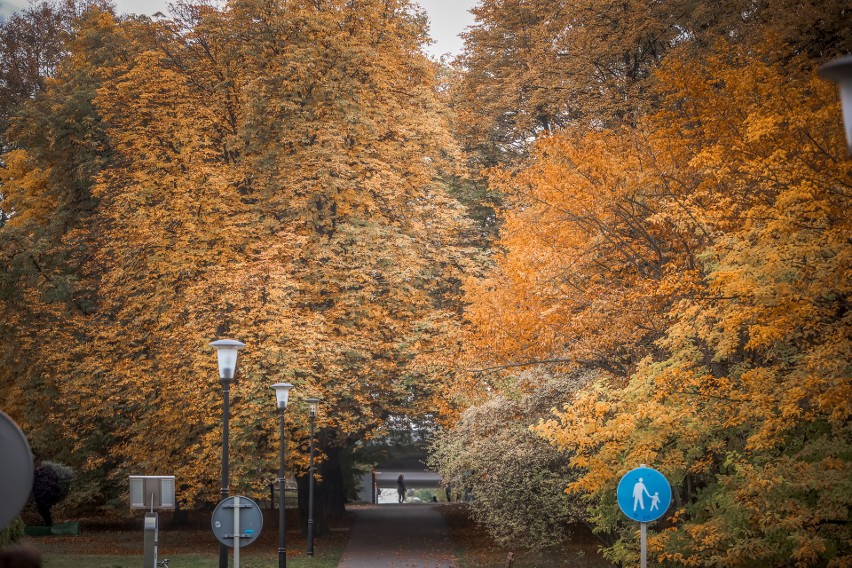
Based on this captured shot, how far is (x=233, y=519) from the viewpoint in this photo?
42.5ft

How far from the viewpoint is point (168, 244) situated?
2653 centimetres

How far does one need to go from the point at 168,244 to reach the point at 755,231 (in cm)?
1804

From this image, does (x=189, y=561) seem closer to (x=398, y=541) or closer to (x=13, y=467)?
(x=398, y=541)

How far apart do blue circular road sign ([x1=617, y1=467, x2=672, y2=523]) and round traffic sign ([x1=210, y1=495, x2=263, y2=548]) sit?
5.18 meters

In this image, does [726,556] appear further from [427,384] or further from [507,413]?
[427,384]

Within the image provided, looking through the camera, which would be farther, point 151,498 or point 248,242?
point 248,242

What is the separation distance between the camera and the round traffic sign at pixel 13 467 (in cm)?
428

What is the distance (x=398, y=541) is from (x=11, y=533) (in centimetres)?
1500

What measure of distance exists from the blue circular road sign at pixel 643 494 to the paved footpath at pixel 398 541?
1334 centimetres

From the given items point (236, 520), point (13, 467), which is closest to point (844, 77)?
point (13, 467)

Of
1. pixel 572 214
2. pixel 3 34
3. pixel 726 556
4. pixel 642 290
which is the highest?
pixel 3 34

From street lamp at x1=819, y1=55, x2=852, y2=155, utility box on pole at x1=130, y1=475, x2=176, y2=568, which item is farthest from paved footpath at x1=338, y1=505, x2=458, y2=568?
street lamp at x1=819, y1=55, x2=852, y2=155

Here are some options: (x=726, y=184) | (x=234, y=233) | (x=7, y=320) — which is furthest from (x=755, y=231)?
(x=7, y=320)

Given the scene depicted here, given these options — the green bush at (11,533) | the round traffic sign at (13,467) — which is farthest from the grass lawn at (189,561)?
the round traffic sign at (13,467)
